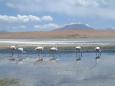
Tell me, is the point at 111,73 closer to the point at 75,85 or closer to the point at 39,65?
the point at 75,85

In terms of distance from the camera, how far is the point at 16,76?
1512 inches

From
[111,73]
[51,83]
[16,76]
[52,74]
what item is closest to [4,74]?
[16,76]

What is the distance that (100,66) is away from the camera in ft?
148

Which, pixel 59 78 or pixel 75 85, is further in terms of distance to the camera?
pixel 59 78

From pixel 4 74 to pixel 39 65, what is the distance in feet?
27.8

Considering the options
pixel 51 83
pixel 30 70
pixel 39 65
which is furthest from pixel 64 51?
pixel 51 83

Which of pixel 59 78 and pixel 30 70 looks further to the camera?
pixel 30 70

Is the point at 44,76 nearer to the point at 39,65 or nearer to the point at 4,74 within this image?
the point at 4,74

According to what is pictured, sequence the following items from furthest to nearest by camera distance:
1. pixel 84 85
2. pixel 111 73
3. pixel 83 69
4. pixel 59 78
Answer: pixel 83 69 → pixel 111 73 → pixel 59 78 → pixel 84 85

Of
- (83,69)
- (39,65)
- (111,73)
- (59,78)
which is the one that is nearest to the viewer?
(59,78)

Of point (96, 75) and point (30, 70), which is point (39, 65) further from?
point (96, 75)

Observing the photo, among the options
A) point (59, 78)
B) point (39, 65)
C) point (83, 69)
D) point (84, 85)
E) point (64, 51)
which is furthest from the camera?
point (64, 51)

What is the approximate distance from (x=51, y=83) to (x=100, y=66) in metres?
12.5

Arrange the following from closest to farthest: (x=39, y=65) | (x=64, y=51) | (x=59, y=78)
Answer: (x=59, y=78) → (x=39, y=65) → (x=64, y=51)
